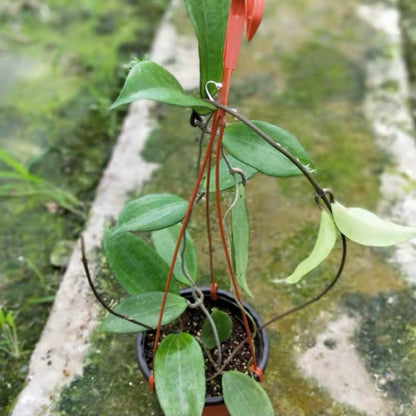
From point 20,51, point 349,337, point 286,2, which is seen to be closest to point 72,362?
point 349,337

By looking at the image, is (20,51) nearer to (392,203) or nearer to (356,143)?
(356,143)

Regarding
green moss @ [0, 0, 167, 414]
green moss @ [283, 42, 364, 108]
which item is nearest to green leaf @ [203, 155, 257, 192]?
green moss @ [0, 0, 167, 414]

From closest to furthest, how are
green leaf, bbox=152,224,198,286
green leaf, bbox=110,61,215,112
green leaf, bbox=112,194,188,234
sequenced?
1. green leaf, bbox=110,61,215,112
2. green leaf, bbox=112,194,188,234
3. green leaf, bbox=152,224,198,286

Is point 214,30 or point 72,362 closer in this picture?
point 214,30

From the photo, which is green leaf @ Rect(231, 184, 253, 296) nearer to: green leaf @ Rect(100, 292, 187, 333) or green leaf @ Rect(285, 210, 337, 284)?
green leaf @ Rect(285, 210, 337, 284)

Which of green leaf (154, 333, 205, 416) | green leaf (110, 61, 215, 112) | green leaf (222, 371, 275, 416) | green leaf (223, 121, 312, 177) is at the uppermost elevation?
green leaf (110, 61, 215, 112)
